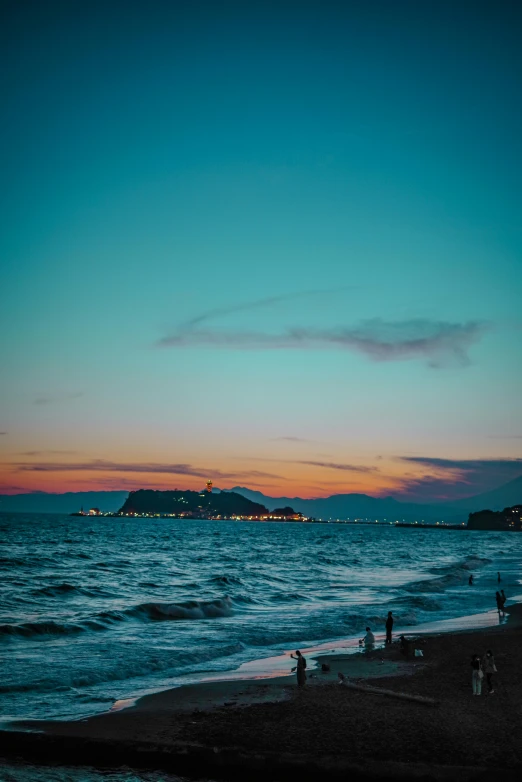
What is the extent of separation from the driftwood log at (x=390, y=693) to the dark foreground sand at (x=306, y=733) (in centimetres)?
25

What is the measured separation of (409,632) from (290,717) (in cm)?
1904

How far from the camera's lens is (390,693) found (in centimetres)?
2012

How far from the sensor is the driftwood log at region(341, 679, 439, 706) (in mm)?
19272

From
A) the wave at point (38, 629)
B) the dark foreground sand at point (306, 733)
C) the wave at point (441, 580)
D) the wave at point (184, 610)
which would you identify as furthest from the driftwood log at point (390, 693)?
the wave at point (441, 580)

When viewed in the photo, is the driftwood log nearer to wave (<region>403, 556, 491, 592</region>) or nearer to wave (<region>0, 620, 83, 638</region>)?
wave (<region>0, 620, 83, 638</region>)

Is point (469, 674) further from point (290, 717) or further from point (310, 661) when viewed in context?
point (290, 717)

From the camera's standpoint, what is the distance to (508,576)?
73.4 meters

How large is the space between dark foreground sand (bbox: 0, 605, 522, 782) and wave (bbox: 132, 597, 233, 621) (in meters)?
19.8

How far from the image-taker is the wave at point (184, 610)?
41.8 metres

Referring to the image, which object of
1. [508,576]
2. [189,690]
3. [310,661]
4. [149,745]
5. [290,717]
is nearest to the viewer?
[149,745]

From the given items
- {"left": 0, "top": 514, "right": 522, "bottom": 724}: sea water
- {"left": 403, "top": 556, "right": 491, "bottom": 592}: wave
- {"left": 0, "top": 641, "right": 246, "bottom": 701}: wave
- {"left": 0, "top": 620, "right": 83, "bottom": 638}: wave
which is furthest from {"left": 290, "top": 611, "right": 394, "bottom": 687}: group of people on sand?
{"left": 403, "top": 556, "right": 491, "bottom": 592}: wave

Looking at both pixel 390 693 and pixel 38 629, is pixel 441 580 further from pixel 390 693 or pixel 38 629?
pixel 390 693

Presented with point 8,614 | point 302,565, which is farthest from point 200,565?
point 8,614

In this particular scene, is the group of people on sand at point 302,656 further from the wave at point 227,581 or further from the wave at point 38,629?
the wave at point 227,581
